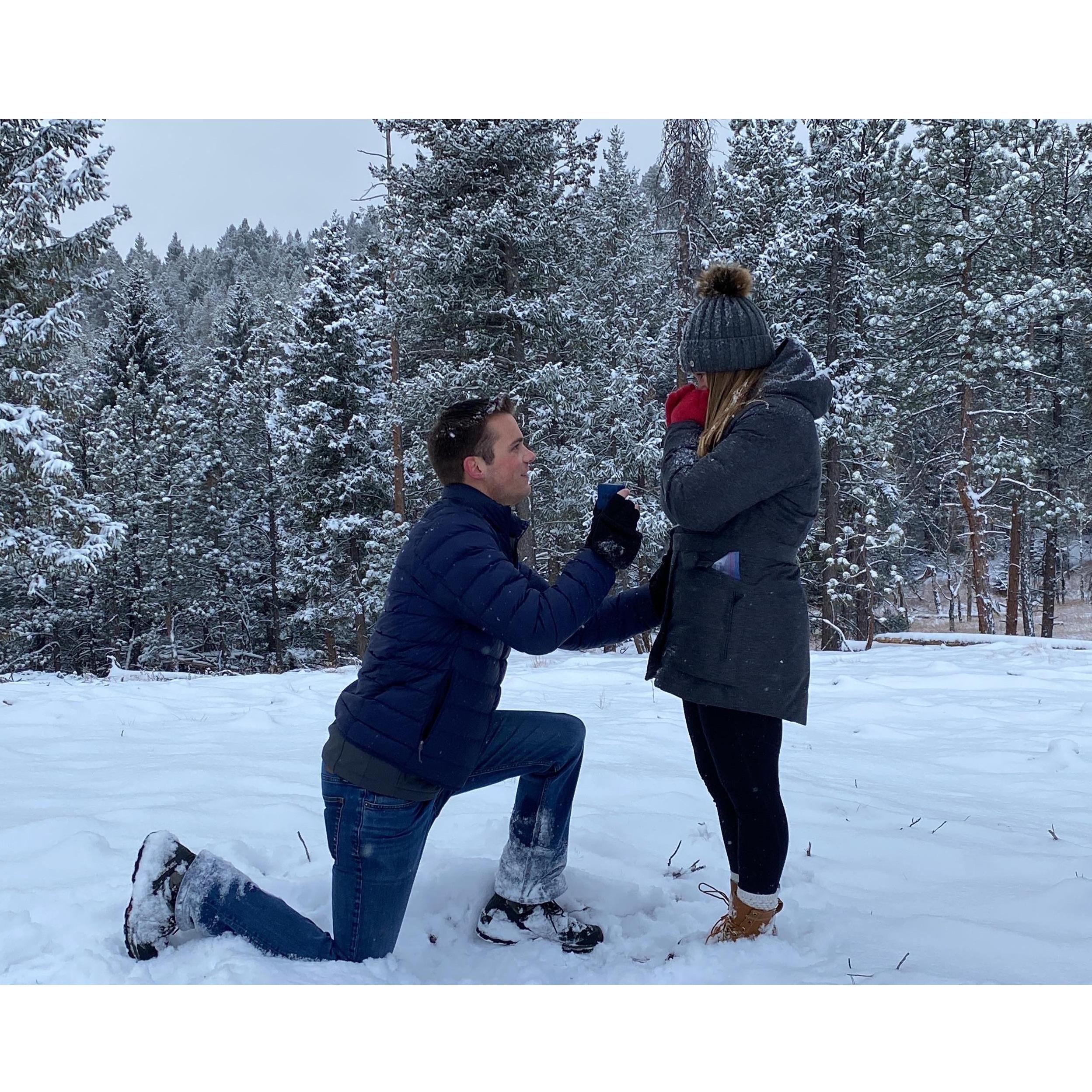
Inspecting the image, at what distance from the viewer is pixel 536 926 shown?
2.87m

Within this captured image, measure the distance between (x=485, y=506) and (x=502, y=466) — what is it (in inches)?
6.3

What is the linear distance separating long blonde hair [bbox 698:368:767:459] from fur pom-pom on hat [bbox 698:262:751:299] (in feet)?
0.86

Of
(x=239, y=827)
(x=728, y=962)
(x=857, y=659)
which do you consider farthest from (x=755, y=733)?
(x=857, y=659)

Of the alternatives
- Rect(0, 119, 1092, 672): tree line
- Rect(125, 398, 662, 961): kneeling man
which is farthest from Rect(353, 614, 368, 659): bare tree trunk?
Rect(125, 398, 662, 961): kneeling man

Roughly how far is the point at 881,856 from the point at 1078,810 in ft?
5.02

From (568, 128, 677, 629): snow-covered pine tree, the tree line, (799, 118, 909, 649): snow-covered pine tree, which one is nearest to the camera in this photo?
the tree line

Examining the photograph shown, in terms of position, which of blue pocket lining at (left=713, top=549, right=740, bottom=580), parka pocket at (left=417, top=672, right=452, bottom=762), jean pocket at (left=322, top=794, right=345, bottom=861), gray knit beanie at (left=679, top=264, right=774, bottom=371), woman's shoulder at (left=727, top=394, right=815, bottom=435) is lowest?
jean pocket at (left=322, top=794, right=345, bottom=861)

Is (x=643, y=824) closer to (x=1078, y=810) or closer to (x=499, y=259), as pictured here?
(x=1078, y=810)

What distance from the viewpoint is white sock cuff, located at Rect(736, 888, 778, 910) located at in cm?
263

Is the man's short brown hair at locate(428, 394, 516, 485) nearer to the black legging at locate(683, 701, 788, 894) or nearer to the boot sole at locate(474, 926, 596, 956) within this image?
the black legging at locate(683, 701, 788, 894)

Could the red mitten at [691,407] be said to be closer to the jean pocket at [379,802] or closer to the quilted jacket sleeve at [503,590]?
the quilted jacket sleeve at [503,590]

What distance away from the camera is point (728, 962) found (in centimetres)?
260

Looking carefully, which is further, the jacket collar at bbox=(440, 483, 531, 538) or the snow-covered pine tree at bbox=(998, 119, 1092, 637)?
the snow-covered pine tree at bbox=(998, 119, 1092, 637)

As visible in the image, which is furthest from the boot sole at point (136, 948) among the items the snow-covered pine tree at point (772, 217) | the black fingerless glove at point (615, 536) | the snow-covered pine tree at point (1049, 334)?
the snow-covered pine tree at point (1049, 334)
